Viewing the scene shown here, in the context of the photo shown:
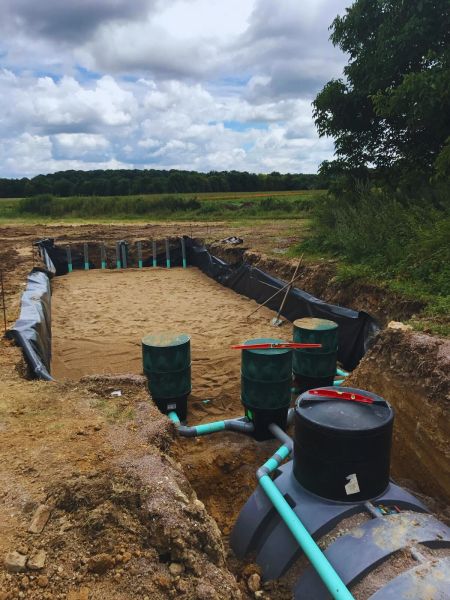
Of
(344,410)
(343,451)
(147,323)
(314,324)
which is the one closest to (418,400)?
(344,410)

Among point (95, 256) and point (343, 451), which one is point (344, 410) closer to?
point (343, 451)

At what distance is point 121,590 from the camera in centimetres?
213

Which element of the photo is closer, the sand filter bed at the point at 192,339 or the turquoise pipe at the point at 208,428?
the sand filter bed at the point at 192,339

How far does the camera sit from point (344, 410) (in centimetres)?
305

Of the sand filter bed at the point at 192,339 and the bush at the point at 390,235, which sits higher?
the bush at the point at 390,235

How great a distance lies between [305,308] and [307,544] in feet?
19.1

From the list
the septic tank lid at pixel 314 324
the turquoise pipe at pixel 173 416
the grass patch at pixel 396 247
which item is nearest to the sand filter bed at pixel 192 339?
the turquoise pipe at pixel 173 416

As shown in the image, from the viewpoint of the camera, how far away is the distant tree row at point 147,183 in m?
48.3

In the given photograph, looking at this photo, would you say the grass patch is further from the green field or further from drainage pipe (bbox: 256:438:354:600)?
the green field

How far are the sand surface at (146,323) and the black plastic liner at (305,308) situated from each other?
11.9 inches

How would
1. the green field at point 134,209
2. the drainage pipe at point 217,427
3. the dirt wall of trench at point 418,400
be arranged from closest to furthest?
the dirt wall of trench at point 418,400
the drainage pipe at point 217,427
the green field at point 134,209

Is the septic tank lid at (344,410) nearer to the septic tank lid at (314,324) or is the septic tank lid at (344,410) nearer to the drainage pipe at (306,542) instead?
the drainage pipe at (306,542)

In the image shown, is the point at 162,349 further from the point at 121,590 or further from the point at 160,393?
A: the point at 121,590

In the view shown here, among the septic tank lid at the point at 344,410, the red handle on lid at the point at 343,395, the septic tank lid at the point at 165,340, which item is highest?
the red handle on lid at the point at 343,395
